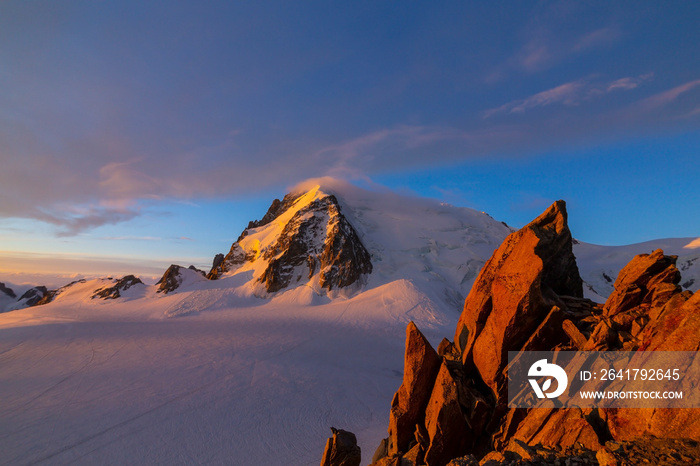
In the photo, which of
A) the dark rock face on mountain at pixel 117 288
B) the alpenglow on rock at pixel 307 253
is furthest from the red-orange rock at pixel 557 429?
the dark rock face on mountain at pixel 117 288

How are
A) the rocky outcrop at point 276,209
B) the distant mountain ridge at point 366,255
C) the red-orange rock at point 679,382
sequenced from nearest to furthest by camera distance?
the red-orange rock at point 679,382 < the distant mountain ridge at point 366,255 < the rocky outcrop at point 276,209

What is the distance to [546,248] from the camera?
1401 cm

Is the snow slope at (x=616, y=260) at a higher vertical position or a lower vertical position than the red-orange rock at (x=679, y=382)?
higher

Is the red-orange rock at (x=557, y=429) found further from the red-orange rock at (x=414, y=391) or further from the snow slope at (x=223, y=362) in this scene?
the snow slope at (x=223, y=362)

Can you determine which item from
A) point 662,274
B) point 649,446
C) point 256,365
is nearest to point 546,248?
point 662,274

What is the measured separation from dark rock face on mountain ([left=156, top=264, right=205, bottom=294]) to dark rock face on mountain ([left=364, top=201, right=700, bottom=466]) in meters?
75.4

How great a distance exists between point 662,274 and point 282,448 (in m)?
23.4

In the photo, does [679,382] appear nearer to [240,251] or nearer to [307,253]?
[307,253]

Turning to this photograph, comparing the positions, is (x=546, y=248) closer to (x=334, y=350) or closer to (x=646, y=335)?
(x=646, y=335)

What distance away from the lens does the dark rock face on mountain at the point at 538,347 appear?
9016 millimetres

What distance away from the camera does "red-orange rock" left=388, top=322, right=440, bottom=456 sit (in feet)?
46.1

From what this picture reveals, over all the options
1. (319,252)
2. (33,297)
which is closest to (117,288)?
(33,297)

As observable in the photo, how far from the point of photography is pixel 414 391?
1416 cm

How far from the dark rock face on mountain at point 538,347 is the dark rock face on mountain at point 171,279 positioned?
75.4 meters
